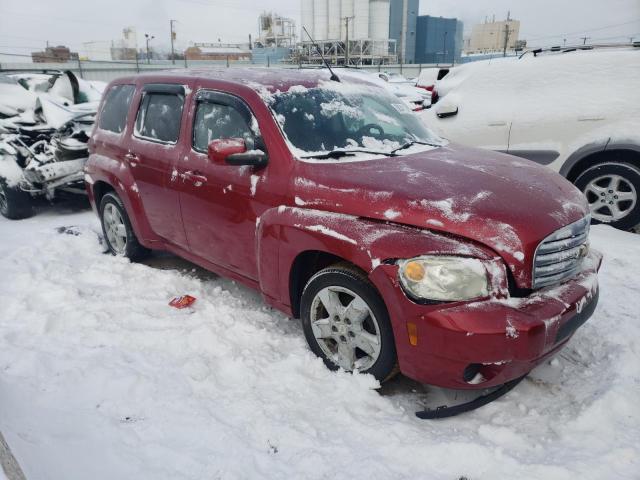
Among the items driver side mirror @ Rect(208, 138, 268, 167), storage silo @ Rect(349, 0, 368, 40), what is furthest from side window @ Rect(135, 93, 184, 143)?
storage silo @ Rect(349, 0, 368, 40)

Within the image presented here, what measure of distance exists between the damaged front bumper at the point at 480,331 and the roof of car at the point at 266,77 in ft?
5.60

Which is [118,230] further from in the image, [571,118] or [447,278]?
[571,118]

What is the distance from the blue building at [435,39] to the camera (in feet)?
233

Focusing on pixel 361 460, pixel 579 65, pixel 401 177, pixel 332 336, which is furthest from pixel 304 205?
pixel 579 65

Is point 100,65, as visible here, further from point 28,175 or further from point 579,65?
point 579,65

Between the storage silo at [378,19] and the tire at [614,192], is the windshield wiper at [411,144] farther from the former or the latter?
the storage silo at [378,19]

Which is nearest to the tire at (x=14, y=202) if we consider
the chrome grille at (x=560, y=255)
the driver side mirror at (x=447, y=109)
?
the driver side mirror at (x=447, y=109)

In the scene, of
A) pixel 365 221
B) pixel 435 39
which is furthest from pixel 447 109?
pixel 435 39

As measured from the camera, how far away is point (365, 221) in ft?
8.32

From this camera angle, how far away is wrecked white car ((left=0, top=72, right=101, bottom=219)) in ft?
20.5

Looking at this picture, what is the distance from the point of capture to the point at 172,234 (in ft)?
13.3

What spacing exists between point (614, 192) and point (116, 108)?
5.22 metres

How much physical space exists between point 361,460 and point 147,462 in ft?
3.24

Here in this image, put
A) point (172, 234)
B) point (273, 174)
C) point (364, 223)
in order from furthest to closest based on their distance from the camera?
1. point (172, 234)
2. point (273, 174)
3. point (364, 223)
